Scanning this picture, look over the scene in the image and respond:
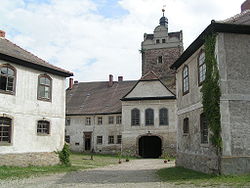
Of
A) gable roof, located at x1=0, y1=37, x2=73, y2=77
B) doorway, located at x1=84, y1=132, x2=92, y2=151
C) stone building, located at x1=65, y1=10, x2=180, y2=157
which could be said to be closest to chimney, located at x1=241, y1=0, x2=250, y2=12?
gable roof, located at x1=0, y1=37, x2=73, y2=77

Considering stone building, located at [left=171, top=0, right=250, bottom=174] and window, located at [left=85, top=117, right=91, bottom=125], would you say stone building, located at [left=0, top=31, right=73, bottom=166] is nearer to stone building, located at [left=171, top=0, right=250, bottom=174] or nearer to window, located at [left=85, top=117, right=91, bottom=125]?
stone building, located at [left=171, top=0, right=250, bottom=174]

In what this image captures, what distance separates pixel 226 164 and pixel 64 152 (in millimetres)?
10879

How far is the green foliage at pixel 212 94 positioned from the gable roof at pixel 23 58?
9.91 metres

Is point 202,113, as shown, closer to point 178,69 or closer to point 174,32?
point 178,69

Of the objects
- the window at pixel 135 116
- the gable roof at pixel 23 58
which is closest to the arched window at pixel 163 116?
the window at pixel 135 116

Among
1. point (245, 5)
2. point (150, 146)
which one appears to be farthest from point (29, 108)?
point (150, 146)

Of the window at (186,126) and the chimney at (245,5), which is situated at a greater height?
the chimney at (245,5)

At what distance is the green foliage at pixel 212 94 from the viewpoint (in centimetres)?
1264

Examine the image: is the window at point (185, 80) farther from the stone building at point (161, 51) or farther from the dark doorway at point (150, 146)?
the stone building at point (161, 51)

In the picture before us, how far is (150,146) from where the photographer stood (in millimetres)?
35219

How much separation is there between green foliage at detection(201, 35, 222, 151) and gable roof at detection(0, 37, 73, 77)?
9.91m

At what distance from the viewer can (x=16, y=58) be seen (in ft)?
55.2

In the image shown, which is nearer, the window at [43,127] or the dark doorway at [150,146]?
the window at [43,127]

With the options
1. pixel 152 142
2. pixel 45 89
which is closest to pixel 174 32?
pixel 152 142
